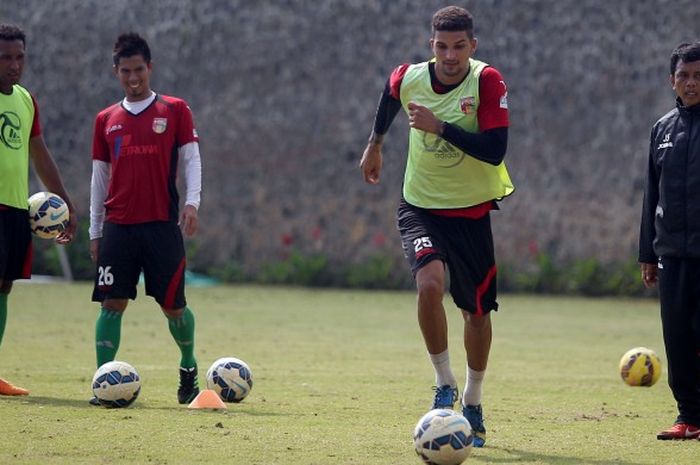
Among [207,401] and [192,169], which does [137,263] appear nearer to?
[192,169]

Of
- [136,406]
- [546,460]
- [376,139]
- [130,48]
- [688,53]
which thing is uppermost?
[688,53]

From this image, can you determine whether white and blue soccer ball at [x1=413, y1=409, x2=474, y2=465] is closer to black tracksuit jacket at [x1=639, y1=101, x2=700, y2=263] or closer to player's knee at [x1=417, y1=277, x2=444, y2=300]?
player's knee at [x1=417, y1=277, x2=444, y2=300]

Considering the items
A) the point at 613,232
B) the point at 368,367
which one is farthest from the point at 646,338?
the point at 613,232

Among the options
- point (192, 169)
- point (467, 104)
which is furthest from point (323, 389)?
point (467, 104)

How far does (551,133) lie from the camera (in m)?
22.8

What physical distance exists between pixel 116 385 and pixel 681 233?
3.78 m

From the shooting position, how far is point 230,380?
9.46m

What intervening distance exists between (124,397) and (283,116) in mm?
15508

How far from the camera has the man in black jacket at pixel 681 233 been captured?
26.3 ft

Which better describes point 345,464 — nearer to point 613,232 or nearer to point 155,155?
point 155,155

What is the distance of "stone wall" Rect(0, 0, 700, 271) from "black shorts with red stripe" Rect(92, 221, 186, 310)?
13.8m

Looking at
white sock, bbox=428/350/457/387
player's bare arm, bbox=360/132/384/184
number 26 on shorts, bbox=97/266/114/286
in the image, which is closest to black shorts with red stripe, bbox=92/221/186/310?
number 26 on shorts, bbox=97/266/114/286

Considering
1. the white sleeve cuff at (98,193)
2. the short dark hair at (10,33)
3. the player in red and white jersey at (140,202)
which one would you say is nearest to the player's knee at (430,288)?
the player in red and white jersey at (140,202)

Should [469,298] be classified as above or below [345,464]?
above
